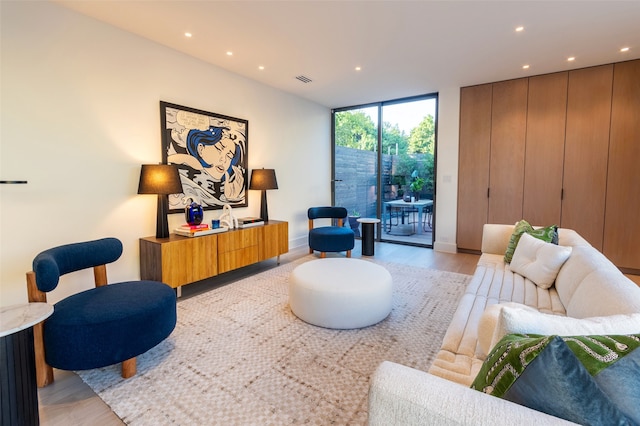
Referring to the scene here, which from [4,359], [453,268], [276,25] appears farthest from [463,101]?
[4,359]

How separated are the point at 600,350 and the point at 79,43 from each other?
13.0 ft

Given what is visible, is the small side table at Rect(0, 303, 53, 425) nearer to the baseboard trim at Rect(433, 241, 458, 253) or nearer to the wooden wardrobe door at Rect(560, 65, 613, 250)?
the baseboard trim at Rect(433, 241, 458, 253)

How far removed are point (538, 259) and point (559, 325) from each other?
5.51 ft

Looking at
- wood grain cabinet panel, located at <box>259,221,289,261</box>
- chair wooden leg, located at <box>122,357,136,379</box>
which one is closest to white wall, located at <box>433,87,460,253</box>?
wood grain cabinet panel, located at <box>259,221,289,261</box>

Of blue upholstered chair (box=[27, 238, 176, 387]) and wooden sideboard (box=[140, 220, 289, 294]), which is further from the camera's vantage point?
wooden sideboard (box=[140, 220, 289, 294])

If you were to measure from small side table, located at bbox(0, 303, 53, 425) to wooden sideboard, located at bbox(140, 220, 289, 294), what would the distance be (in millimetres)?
1476

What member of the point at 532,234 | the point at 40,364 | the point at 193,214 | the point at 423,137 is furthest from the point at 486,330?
the point at 423,137

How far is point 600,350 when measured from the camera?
793mm

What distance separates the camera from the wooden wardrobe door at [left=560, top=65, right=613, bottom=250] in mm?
3982

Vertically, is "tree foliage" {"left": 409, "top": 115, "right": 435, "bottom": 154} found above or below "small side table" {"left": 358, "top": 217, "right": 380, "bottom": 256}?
above

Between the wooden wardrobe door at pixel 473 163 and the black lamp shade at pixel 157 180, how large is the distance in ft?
14.1

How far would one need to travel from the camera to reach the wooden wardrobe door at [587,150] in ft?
13.1

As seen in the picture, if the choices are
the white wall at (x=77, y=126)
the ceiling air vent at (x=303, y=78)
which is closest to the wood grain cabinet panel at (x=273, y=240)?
the white wall at (x=77, y=126)

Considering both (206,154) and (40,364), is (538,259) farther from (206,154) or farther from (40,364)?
(206,154)
